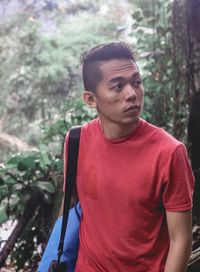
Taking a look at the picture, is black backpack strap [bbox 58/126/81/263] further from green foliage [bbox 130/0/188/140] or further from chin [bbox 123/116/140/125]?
green foliage [bbox 130/0/188/140]

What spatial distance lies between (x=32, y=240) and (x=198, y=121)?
1.52 m

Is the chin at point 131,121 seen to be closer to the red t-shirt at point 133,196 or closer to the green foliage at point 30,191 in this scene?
the red t-shirt at point 133,196

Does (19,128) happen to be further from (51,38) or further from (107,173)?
(107,173)

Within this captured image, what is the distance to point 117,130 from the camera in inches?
55.7

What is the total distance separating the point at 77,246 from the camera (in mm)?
1565

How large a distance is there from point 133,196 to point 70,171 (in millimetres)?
318

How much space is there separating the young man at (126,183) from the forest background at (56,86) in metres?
0.30

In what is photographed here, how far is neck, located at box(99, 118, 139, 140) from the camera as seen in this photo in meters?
1.39

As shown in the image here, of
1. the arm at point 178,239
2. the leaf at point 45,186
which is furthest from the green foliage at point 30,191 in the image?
the arm at point 178,239

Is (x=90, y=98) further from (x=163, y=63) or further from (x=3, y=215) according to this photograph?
(x=163, y=63)

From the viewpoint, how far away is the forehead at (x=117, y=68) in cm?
140

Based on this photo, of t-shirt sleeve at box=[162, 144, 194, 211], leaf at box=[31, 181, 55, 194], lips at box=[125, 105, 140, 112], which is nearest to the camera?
t-shirt sleeve at box=[162, 144, 194, 211]

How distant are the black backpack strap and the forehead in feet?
0.85

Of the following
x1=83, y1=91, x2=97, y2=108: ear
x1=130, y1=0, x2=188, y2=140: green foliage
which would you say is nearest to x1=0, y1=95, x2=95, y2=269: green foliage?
x1=130, y1=0, x2=188, y2=140: green foliage
